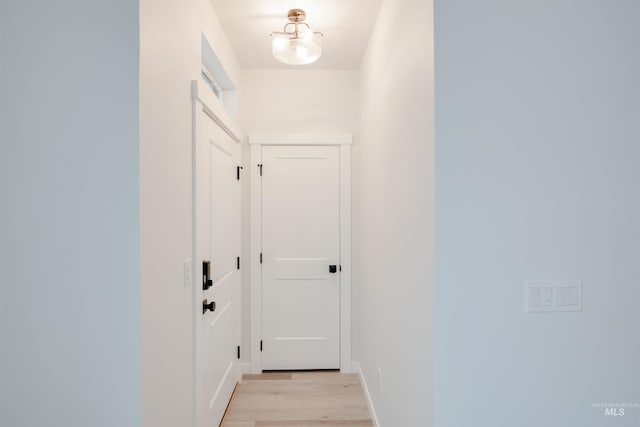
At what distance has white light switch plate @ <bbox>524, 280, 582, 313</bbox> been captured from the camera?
1.17 m

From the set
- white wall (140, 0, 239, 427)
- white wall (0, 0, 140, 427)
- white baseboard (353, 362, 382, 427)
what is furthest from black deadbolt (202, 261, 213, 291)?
white baseboard (353, 362, 382, 427)

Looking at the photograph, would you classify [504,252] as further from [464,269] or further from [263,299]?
[263,299]

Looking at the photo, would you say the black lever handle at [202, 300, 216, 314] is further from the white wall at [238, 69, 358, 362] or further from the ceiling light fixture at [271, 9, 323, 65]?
the ceiling light fixture at [271, 9, 323, 65]

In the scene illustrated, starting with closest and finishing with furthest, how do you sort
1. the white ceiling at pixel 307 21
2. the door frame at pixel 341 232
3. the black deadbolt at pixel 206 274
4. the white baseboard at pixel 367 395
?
the black deadbolt at pixel 206 274 < the white ceiling at pixel 307 21 < the white baseboard at pixel 367 395 < the door frame at pixel 341 232

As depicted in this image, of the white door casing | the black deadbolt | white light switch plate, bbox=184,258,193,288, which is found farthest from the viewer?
the black deadbolt

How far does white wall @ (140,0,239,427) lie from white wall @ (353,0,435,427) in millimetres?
999

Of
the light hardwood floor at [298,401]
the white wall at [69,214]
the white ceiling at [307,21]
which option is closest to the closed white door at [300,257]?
the light hardwood floor at [298,401]

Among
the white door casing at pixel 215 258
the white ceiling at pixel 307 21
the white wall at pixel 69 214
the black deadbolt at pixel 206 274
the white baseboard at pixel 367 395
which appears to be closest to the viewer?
the white wall at pixel 69 214

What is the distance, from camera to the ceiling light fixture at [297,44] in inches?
82.7

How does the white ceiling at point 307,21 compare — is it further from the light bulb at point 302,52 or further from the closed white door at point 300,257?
the closed white door at point 300,257

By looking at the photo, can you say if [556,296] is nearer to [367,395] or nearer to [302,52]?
[367,395]

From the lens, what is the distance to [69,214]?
1146mm

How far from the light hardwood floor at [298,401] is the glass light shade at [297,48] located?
239 centimetres

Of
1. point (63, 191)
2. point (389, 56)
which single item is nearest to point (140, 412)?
point (63, 191)
